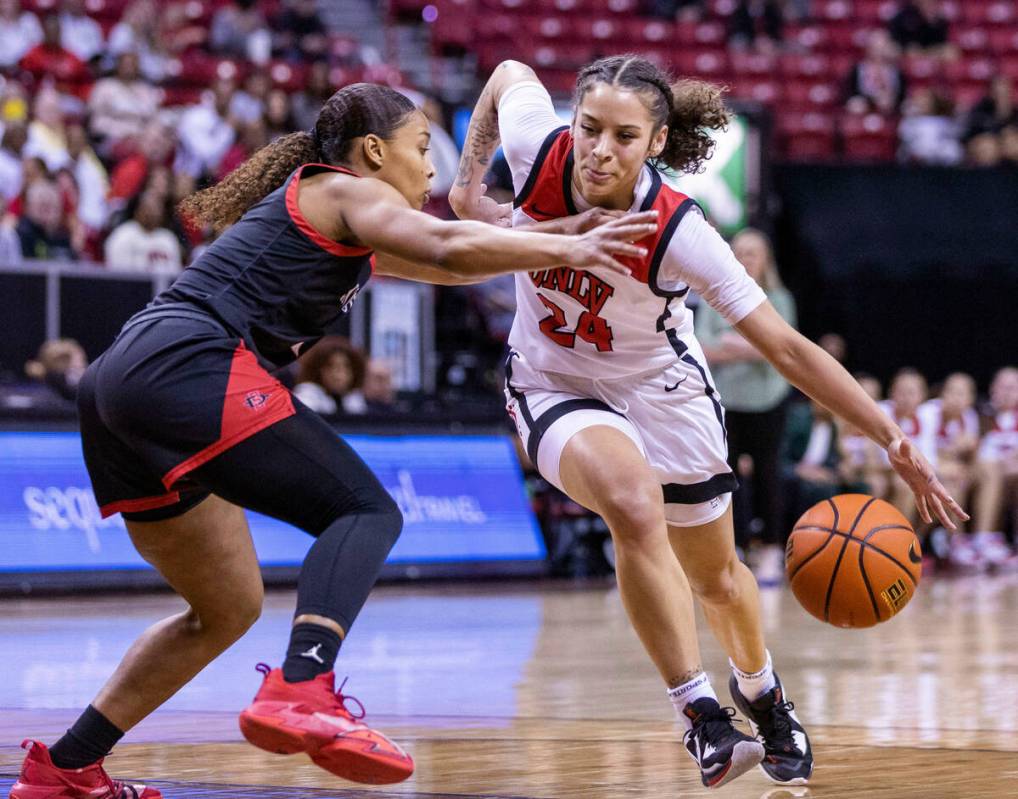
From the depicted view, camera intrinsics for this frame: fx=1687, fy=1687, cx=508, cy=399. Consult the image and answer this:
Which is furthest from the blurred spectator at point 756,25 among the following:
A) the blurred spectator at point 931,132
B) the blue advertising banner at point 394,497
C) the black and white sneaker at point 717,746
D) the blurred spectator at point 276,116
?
the black and white sneaker at point 717,746

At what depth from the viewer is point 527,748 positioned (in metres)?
4.81

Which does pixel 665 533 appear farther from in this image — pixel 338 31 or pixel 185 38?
pixel 338 31

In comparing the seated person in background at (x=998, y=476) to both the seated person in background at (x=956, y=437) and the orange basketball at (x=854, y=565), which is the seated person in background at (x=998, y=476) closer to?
the seated person in background at (x=956, y=437)

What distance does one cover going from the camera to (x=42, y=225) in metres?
11.2

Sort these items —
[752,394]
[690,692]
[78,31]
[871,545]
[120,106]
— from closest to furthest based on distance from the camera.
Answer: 1. [690,692]
2. [871,545]
3. [752,394]
4. [120,106]
5. [78,31]

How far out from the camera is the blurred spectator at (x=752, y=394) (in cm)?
945

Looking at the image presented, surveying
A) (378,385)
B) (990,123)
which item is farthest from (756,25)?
(378,385)

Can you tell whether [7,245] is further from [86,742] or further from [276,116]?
[86,742]

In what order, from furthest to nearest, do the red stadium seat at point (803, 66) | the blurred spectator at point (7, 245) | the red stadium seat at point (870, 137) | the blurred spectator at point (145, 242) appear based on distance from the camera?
the red stadium seat at point (803, 66) < the red stadium seat at point (870, 137) < the blurred spectator at point (145, 242) < the blurred spectator at point (7, 245)

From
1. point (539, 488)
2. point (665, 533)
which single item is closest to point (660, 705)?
point (665, 533)

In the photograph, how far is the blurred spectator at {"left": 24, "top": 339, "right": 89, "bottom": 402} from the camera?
982cm

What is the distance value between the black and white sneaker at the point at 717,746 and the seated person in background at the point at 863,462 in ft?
28.7

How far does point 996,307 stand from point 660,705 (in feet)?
40.9

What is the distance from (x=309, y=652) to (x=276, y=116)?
A: 34.4 ft
